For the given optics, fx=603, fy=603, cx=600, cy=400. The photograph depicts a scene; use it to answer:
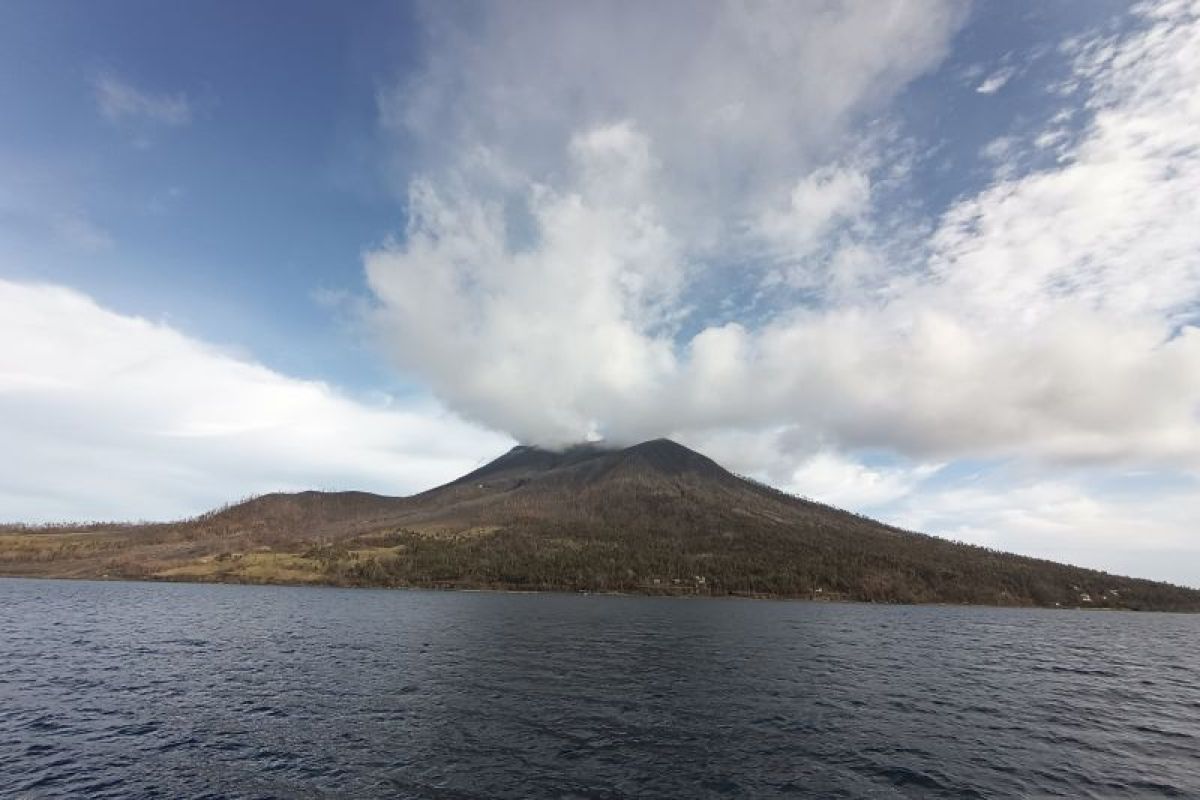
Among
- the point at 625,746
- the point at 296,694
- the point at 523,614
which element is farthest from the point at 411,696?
the point at 523,614

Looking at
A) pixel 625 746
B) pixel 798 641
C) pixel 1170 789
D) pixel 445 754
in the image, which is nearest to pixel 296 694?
pixel 445 754

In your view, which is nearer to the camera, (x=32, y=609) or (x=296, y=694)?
(x=296, y=694)

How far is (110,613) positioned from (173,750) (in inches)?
5435

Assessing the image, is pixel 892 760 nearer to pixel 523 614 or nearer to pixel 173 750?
pixel 173 750

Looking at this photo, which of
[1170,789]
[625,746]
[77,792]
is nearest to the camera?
[77,792]

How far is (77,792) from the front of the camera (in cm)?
3572

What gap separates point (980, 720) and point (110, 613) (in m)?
181

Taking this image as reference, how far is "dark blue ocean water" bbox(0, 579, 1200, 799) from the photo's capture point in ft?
131

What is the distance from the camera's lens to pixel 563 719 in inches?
2154

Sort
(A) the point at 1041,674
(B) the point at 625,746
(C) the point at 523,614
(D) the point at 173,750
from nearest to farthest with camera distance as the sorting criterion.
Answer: (D) the point at 173,750 < (B) the point at 625,746 < (A) the point at 1041,674 < (C) the point at 523,614

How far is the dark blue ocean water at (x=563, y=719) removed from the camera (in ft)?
131

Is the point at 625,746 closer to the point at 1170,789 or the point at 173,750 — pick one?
the point at 173,750

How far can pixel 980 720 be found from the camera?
2370 inches

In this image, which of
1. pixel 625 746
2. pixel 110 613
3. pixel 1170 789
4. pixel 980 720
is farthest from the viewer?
pixel 110 613
